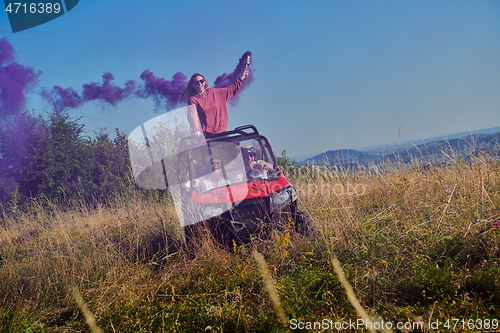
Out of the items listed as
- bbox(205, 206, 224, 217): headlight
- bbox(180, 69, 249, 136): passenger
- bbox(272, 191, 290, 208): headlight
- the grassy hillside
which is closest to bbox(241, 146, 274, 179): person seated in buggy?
bbox(272, 191, 290, 208): headlight

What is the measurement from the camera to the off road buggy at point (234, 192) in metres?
4.14

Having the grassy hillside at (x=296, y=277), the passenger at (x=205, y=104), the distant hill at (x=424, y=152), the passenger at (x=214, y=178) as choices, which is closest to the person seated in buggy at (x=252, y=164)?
the passenger at (x=214, y=178)

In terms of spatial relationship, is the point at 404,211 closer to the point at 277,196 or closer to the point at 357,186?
the point at 277,196

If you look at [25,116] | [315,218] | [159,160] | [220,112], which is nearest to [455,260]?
[315,218]

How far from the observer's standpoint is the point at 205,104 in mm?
6309

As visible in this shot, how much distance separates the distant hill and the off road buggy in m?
2.49

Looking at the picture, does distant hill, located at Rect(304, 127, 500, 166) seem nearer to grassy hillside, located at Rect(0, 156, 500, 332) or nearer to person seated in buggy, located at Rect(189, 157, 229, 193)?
grassy hillside, located at Rect(0, 156, 500, 332)

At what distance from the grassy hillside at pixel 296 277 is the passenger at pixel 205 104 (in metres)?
2.39

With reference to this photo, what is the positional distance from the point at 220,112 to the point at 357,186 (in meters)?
3.21

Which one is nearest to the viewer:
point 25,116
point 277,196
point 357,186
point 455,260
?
point 455,260

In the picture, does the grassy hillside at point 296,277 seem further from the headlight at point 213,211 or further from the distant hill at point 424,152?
the distant hill at point 424,152

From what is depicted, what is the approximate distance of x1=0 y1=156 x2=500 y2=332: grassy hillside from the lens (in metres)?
2.52

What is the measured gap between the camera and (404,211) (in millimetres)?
4086

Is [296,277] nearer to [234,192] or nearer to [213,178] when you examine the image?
[234,192]
